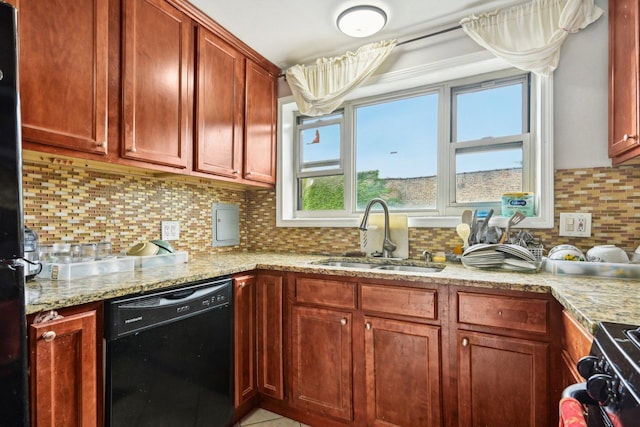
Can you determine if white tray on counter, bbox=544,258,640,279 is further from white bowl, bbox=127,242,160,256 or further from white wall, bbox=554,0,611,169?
white bowl, bbox=127,242,160,256

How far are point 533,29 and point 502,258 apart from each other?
124cm

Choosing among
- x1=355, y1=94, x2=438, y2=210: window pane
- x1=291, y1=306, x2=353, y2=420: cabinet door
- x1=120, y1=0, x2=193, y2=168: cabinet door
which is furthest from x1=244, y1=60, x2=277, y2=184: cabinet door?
x1=291, y1=306, x2=353, y2=420: cabinet door

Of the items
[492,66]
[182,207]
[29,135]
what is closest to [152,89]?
[29,135]

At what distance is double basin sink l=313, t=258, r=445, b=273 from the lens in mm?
1911

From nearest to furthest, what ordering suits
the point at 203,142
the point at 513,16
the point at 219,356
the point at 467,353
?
1. the point at 467,353
2. the point at 219,356
3. the point at 513,16
4. the point at 203,142

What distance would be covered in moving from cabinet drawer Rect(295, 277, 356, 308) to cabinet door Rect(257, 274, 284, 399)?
0.47ft

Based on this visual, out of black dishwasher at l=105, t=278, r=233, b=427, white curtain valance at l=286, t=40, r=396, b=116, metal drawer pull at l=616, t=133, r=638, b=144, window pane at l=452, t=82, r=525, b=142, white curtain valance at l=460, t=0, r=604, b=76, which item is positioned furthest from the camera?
white curtain valance at l=286, t=40, r=396, b=116

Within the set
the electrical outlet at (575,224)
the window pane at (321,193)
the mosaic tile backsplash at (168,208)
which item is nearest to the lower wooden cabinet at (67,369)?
the mosaic tile backsplash at (168,208)

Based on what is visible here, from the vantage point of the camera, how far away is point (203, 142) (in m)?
1.94

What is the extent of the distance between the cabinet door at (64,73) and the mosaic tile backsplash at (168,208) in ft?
1.07

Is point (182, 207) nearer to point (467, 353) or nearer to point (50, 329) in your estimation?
point (50, 329)

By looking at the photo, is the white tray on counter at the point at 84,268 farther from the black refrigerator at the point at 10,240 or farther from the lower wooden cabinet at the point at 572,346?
the lower wooden cabinet at the point at 572,346

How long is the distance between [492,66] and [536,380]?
5.57 ft

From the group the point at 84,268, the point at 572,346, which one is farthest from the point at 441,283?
the point at 84,268
